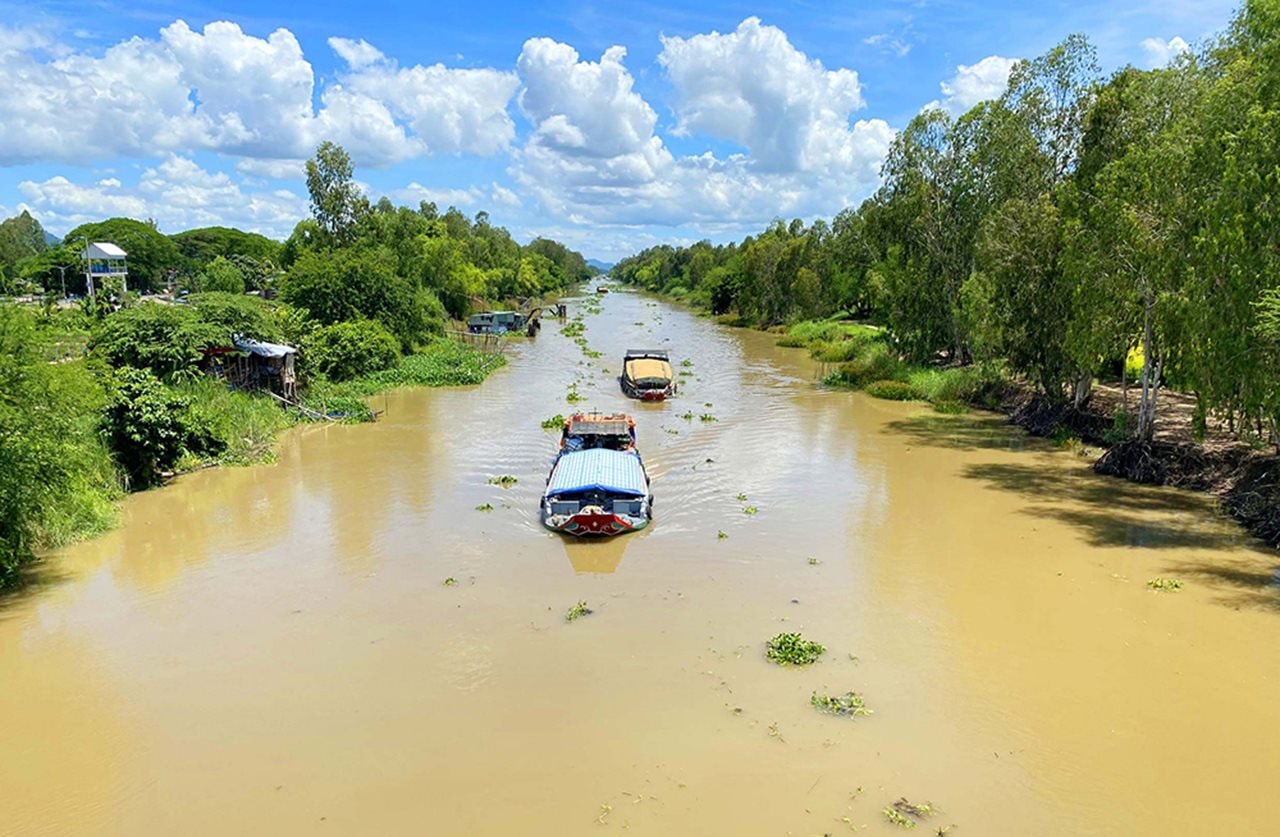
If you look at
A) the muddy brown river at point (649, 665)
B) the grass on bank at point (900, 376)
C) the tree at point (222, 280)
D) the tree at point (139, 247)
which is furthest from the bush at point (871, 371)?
the tree at point (139, 247)

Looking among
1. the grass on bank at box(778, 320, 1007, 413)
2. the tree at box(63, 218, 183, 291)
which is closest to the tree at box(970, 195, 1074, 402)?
the grass on bank at box(778, 320, 1007, 413)

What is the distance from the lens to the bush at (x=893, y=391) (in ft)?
124

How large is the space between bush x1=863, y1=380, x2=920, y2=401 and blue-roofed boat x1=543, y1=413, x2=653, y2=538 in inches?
811

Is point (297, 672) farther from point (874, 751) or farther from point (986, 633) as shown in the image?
point (986, 633)

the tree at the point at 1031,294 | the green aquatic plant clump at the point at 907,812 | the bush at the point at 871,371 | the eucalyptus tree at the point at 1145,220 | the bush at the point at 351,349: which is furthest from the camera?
the bush at the point at 871,371

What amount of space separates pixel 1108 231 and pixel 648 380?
67.3 ft

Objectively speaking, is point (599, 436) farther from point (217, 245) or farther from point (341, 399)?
point (217, 245)

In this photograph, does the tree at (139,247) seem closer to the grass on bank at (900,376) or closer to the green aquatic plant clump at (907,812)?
the grass on bank at (900,376)

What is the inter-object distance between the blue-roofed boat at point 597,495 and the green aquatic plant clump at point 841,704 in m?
7.47

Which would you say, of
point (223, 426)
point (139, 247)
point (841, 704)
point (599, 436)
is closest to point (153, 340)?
point (223, 426)

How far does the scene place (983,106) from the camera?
36156 mm

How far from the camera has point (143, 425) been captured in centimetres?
2147

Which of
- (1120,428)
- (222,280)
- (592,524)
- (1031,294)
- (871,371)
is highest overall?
(222,280)

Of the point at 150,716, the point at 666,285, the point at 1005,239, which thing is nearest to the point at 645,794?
the point at 150,716
